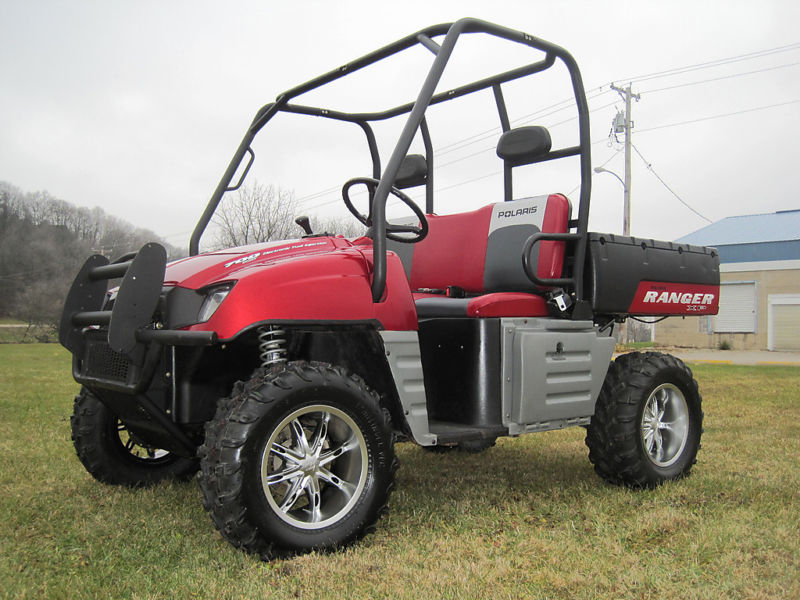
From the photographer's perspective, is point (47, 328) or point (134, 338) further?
point (47, 328)

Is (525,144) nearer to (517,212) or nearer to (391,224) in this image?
(517,212)

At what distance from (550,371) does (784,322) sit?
26881mm

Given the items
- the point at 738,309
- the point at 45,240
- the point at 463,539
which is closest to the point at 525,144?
the point at 463,539

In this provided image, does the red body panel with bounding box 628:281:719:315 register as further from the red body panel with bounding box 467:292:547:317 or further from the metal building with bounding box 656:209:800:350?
the metal building with bounding box 656:209:800:350

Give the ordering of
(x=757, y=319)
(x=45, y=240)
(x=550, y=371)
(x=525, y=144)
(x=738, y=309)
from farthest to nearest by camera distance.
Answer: (x=45, y=240) → (x=738, y=309) → (x=757, y=319) → (x=525, y=144) → (x=550, y=371)

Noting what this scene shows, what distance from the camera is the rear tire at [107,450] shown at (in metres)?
4.02

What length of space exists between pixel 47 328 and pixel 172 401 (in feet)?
101

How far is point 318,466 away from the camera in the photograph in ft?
10.2

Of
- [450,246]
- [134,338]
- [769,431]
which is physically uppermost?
[450,246]

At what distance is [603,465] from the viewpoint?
4320mm

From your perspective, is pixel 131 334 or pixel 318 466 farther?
pixel 318 466

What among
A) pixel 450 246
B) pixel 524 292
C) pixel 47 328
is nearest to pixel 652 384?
pixel 524 292

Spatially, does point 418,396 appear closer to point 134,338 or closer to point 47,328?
point 134,338

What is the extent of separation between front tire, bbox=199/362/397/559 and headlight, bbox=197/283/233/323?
32 centimetres
